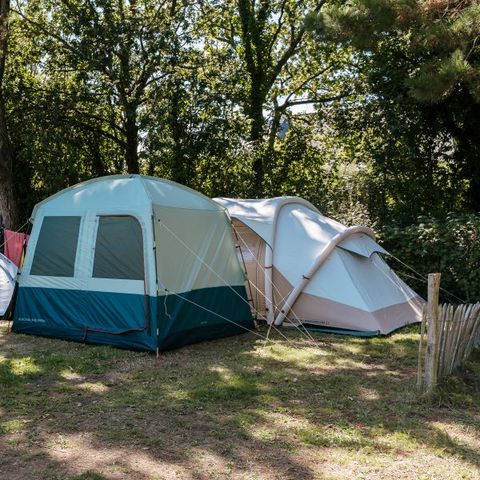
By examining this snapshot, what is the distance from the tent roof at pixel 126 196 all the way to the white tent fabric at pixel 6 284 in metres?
1.06

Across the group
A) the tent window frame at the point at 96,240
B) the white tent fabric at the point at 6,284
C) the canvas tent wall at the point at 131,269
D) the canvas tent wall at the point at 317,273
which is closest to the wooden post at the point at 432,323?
the canvas tent wall at the point at 317,273

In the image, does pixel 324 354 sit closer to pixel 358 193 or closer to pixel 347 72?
pixel 358 193

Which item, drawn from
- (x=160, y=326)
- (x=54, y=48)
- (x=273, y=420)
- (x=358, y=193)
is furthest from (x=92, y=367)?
(x=54, y=48)

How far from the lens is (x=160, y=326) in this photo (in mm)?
6625

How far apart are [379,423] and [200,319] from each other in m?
3.04

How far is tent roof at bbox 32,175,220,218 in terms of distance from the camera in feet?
23.4

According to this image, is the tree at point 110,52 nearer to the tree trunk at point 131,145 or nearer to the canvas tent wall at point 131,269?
the tree trunk at point 131,145

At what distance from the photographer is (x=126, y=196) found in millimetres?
7184

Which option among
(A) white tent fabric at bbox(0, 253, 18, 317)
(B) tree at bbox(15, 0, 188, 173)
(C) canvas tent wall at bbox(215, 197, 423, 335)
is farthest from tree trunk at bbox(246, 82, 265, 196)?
(A) white tent fabric at bbox(0, 253, 18, 317)

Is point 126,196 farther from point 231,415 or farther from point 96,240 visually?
point 231,415

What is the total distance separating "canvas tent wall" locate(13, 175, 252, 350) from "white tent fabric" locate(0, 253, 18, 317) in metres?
0.75

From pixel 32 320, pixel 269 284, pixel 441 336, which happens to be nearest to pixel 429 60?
pixel 269 284

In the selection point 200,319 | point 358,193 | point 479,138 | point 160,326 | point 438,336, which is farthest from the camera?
point 358,193

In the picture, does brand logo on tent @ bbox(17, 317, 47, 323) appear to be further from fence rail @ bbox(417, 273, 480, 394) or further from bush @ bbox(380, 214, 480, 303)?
bush @ bbox(380, 214, 480, 303)
